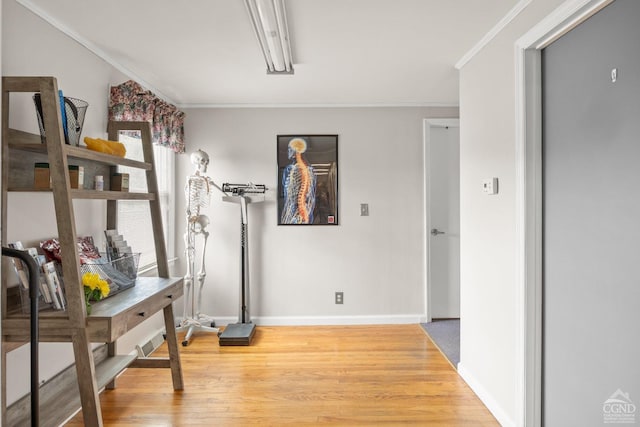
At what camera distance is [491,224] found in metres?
2.41

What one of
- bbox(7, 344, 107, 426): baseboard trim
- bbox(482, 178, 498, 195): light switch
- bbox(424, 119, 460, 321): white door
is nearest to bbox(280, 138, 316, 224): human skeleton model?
bbox(424, 119, 460, 321): white door

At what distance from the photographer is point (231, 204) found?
13.5ft

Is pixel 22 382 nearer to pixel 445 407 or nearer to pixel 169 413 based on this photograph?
pixel 169 413

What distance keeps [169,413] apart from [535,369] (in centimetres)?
218

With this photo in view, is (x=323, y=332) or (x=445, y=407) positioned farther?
(x=323, y=332)

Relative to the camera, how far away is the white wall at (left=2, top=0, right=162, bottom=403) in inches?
76.6

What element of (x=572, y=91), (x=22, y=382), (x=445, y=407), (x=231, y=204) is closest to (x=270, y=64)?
(x=231, y=204)

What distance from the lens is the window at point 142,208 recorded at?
321 cm

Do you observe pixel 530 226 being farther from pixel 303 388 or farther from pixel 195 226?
pixel 195 226

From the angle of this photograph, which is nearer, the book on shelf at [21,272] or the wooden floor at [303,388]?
the book on shelf at [21,272]

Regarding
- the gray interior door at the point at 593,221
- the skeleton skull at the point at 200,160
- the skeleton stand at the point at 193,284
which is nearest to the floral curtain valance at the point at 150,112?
the skeleton skull at the point at 200,160

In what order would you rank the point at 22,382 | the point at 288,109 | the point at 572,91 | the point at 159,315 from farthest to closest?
the point at 288,109, the point at 159,315, the point at 22,382, the point at 572,91

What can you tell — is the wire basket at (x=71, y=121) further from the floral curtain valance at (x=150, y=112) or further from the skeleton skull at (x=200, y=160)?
the skeleton skull at (x=200, y=160)

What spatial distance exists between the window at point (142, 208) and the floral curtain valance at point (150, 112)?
0.19m
